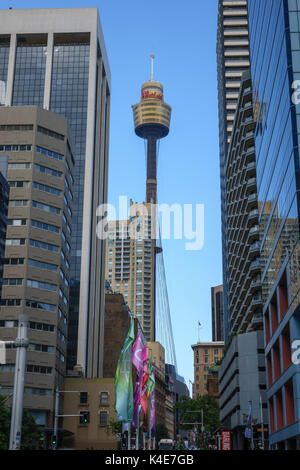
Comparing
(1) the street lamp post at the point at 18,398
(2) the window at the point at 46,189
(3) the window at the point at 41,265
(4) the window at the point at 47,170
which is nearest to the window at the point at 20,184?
(2) the window at the point at 46,189

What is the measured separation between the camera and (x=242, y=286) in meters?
116

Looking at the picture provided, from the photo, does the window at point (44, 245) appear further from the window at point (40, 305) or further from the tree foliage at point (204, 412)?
the tree foliage at point (204, 412)

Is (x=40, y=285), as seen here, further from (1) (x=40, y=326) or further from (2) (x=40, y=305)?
(1) (x=40, y=326)

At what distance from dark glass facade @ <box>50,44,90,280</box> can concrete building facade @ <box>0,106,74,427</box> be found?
126ft

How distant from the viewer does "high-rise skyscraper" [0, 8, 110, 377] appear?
14888 cm

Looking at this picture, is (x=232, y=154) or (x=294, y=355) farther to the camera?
(x=232, y=154)

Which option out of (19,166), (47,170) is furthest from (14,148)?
(47,170)

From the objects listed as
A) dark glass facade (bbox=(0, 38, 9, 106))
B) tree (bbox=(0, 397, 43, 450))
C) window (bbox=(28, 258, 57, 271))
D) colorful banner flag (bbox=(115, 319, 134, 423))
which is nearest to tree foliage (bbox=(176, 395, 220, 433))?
window (bbox=(28, 258, 57, 271))

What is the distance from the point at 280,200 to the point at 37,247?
51.1m

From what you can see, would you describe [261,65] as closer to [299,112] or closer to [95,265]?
[299,112]

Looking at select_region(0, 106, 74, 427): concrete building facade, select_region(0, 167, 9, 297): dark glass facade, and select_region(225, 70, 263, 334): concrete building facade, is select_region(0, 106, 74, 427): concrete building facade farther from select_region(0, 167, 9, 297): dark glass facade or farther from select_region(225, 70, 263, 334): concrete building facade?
select_region(225, 70, 263, 334): concrete building facade

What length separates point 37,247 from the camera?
10156cm
